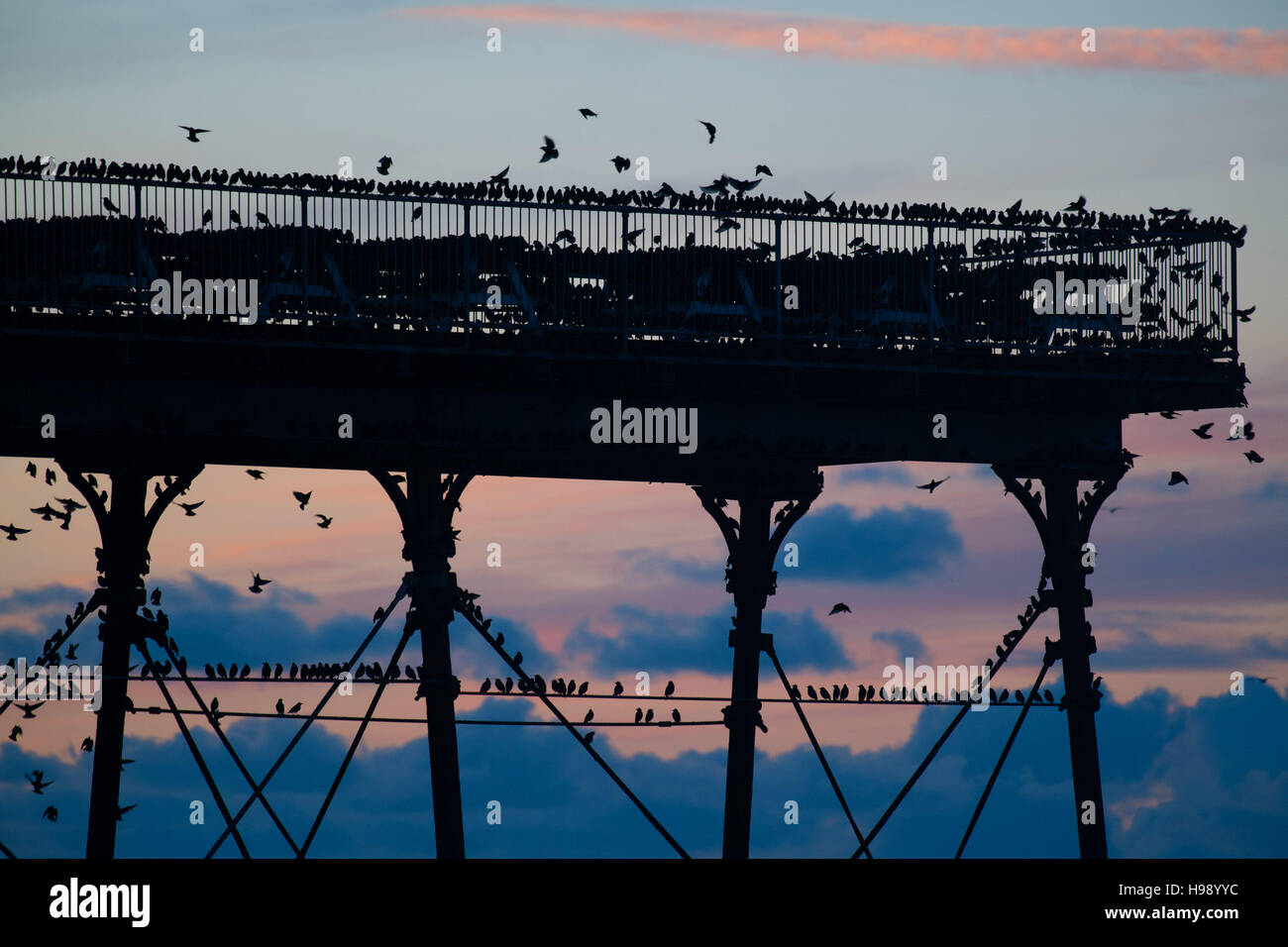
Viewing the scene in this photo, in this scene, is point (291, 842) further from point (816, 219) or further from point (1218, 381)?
point (1218, 381)

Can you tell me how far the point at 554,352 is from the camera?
3181cm

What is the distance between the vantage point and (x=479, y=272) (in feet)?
104

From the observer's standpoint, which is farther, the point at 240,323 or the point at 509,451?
the point at 509,451

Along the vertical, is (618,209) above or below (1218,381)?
above

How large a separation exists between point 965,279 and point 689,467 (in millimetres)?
5586

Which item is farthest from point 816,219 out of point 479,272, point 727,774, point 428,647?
point 727,774

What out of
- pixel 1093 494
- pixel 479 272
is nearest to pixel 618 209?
pixel 479 272

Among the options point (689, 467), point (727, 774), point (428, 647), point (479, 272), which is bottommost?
point (727, 774)
